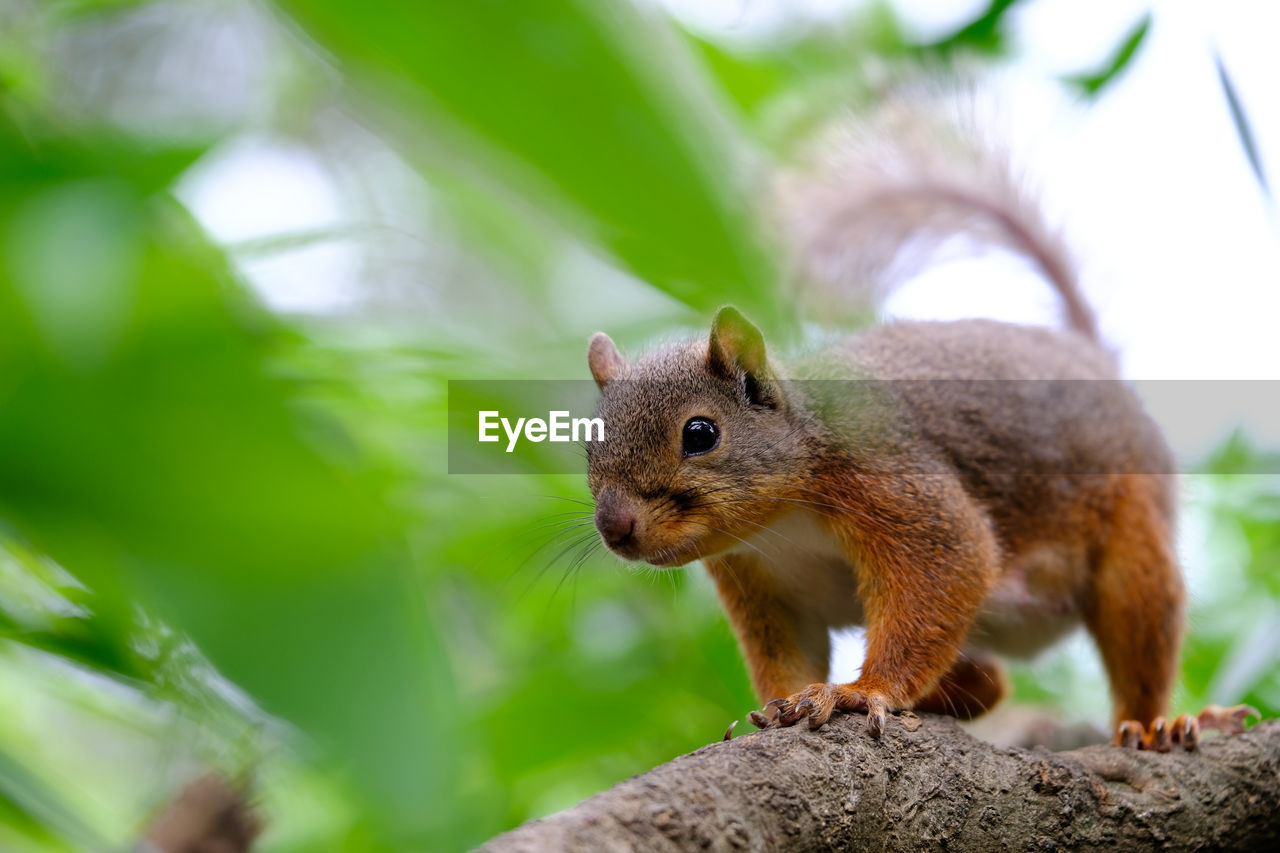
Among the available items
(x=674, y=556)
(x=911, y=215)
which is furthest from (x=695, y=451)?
(x=911, y=215)

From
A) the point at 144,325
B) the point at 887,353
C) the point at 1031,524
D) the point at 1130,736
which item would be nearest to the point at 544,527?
the point at 887,353

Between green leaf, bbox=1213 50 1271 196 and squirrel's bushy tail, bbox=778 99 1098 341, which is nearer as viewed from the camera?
green leaf, bbox=1213 50 1271 196

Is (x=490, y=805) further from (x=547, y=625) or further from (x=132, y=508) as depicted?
(x=132, y=508)

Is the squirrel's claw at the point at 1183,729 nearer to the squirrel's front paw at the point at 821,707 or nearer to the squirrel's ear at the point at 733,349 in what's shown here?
the squirrel's front paw at the point at 821,707

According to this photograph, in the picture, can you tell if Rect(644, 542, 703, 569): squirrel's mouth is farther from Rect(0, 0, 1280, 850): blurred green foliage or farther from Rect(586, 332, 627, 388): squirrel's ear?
Rect(0, 0, 1280, 850): blurred green foliage

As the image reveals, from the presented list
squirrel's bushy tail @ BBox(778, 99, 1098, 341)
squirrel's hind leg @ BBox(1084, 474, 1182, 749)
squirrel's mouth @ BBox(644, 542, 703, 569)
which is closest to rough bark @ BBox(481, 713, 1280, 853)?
squirrel's hind leg @ BBox(1084, 474, 1182, 749)

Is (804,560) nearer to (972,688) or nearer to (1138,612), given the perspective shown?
(972,688)

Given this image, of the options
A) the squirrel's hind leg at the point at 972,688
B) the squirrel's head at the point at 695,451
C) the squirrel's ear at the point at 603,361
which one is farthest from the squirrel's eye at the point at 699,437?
the squirrel's hind leg at the point at 972,688
